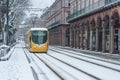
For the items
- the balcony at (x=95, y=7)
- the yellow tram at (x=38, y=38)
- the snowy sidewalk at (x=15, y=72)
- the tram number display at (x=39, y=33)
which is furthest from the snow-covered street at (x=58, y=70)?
the balcony at (x=95, y=7)

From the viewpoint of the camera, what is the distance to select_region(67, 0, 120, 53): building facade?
148ft

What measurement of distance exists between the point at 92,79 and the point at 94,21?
39.1 metres

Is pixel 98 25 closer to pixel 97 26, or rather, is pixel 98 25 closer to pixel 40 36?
pixel 97 26

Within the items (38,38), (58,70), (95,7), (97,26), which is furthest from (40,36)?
(58,70)

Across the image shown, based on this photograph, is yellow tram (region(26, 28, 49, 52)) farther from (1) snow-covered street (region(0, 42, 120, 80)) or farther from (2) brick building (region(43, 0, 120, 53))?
(1) snow-covered street (region(0, 42, 120, 80))

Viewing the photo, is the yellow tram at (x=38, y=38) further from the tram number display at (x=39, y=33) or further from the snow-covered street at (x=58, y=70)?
the snow-covered street at (x=58, y=70)

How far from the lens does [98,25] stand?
5319cm

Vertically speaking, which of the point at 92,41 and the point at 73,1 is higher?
the point at 73,1

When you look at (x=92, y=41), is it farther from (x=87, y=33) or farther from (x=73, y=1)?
(x=73, y=1)

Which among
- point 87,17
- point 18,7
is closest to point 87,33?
point 87,17

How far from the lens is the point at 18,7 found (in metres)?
60.4

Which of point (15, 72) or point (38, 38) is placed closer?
point (15, 72)

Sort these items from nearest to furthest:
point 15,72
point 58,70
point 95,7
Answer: point 15,72, point 58,70, point 95,7

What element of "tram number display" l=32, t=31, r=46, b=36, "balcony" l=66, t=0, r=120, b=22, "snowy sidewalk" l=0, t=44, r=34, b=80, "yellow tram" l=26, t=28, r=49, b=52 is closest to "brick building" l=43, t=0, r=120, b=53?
"balcony" l=66, t=0, r=120, b=22
